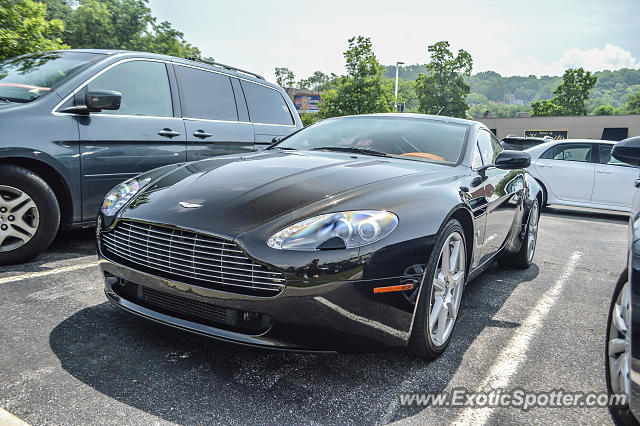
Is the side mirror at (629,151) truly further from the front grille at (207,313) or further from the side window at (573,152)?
the side window at (573,152)

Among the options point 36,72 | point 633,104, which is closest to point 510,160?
point 36,72

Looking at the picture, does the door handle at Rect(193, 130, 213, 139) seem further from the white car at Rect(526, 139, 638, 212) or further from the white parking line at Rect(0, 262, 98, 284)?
the white car at Rect(526, 139, 638, 212)

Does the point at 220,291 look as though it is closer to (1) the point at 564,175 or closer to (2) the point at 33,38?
(2) the point at 33,38

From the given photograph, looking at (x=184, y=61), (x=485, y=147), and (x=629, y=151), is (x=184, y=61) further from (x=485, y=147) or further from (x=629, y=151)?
(x=629, y=151)

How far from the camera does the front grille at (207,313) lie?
2111mm

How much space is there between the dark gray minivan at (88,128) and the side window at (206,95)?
0.04ft

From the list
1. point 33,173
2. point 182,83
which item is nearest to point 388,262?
point 33,173

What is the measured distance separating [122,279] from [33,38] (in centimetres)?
634

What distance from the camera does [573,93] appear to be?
4959cm

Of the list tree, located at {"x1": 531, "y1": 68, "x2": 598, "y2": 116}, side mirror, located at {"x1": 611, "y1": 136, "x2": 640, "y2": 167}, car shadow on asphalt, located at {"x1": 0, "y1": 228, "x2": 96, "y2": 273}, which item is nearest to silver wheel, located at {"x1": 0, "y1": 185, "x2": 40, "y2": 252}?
car shadow on asphalt, located at {"x1": 0, "y1": 228, "x2": 96, "y2": 273}

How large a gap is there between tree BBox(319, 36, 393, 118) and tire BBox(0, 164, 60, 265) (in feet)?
93.8

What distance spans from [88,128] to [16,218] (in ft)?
2.81

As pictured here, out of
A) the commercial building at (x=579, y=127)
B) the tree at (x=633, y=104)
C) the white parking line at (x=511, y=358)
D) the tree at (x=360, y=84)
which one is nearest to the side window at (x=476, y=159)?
the white parking line at (x=511, y=358)

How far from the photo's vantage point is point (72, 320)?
2713mm
